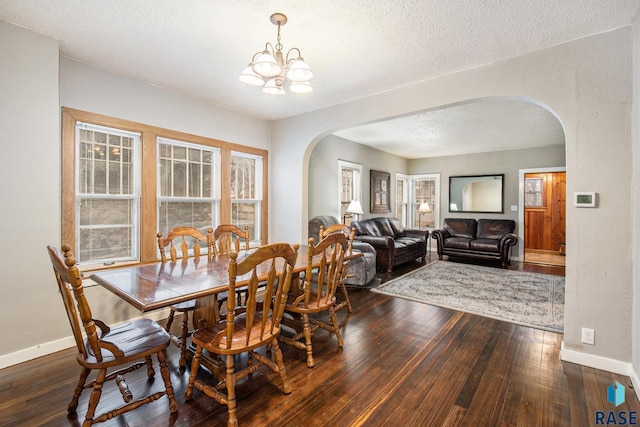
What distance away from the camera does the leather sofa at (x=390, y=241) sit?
5.39 metres

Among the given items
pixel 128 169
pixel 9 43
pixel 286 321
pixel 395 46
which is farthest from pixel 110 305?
pixel 395 46

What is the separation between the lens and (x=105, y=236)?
3131mm

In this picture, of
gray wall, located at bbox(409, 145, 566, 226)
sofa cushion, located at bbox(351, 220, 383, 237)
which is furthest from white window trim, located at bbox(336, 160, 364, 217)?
gray wall, located at bbox(409, 145, 566, 226)

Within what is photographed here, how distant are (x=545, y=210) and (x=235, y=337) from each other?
29.1ft

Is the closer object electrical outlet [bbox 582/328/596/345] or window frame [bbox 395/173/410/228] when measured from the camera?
electrical outlet [bbox 582/328/596/345]

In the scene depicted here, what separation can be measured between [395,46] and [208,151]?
8.94 feet

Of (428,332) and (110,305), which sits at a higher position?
(110,305)

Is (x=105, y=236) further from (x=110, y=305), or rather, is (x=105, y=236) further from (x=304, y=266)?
(x=304, y=266)

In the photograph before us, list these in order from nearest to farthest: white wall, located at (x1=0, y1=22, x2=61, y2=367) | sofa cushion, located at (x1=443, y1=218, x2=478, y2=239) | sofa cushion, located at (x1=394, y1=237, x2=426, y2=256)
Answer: white wall, located at (x1=0, y1=22, x2=61, y2=367), sofa cushion, located at (x1=394, y1=237, x2=426, y2=256), sofa cushion, located at (x1=443, y1=218, x2=478, y2=239)

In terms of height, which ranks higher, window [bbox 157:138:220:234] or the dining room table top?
window [bbox 157:138:220:234]

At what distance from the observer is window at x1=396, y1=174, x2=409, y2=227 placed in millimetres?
8195

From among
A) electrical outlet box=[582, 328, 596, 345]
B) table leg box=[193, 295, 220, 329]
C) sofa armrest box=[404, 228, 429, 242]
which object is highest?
sofa armrest box=[404, 228, 429, 242]

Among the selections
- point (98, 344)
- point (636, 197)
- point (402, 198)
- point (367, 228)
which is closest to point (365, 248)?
point (367, 228)

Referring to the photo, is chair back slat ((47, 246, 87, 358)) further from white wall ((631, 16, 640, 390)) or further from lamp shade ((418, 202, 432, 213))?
lamp shade ((418, 202, 432, 213))
